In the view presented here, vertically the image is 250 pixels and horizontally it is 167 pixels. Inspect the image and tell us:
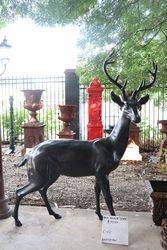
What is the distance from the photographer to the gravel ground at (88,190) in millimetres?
4770

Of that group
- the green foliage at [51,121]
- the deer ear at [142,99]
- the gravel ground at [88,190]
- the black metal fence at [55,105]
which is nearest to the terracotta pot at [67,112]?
the black metal fence at [55,105]

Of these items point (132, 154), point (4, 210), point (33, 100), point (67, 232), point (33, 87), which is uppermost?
point (33, 87)

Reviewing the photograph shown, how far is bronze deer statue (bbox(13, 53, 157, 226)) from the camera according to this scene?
3594 millimetres

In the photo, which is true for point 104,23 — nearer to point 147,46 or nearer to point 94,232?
point 147,46

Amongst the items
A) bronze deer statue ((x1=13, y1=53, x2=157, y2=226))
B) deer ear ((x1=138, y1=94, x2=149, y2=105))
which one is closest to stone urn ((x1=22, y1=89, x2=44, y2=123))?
bronze deer statue ((x1=13, y1=53, x2=157, y2=226))

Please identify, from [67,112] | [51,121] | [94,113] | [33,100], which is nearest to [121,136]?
[94,113]

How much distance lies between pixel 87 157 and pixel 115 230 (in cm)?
83

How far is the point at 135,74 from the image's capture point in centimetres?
451

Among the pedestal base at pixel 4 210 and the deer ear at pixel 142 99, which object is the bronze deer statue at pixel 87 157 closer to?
the deer ear at pixel 142 99

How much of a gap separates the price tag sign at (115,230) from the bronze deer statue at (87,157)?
0.67ft

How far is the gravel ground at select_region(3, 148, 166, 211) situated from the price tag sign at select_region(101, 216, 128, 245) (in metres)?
1.16

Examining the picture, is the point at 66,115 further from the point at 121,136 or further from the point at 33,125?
the point at 121,136

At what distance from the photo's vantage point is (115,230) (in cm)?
340

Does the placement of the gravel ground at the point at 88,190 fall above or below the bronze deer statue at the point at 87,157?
below
